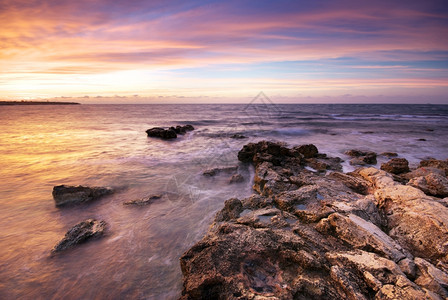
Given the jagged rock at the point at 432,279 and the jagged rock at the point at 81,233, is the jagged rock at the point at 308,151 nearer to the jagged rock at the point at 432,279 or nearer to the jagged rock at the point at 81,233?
the jagged rock at the point at 432,279

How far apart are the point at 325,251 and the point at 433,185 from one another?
4.51m

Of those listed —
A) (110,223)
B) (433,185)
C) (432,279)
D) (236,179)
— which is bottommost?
(110,223)

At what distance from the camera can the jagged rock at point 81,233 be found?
4383 millimetres

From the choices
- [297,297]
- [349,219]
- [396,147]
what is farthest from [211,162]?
[396,147]

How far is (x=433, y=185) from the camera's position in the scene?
547 centimetres

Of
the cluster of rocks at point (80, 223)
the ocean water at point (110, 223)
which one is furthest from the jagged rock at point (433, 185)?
the cluster of rocks at point (80, 223)

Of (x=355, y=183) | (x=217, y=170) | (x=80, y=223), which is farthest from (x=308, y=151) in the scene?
(x=80, y=223)

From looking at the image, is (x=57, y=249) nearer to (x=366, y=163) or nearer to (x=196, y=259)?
(x=196, y=259)

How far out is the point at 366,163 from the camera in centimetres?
1020

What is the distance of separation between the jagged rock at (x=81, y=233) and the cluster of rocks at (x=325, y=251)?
2.76 metres

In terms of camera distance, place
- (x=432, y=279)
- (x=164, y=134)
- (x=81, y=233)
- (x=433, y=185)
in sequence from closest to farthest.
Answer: (x=432, y=279) < (x=81, y=233) < (x=433, y=185) < (x=164, y=134)

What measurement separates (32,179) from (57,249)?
5.80 meters

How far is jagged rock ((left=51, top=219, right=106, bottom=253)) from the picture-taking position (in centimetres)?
438

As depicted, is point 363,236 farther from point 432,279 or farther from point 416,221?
point 416,221
